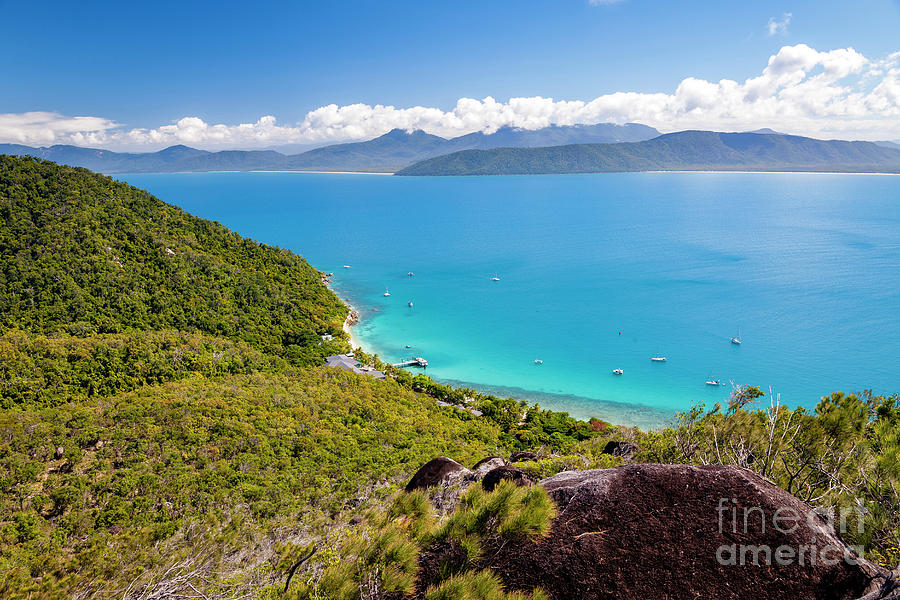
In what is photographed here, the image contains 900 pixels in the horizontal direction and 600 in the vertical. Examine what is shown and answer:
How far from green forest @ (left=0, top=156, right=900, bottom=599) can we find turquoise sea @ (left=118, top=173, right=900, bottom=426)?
10082 mm

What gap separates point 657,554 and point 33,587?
12.6 m

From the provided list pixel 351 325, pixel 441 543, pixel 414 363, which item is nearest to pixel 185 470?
pixel 441 543

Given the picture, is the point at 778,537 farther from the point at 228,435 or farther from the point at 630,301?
the point at 630,301

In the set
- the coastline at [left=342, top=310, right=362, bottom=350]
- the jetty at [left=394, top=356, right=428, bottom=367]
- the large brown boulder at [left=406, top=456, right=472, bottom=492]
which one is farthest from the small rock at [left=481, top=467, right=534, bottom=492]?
the coastline at [left=342, top=310, right=362, bottom=350]

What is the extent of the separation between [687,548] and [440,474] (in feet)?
32.0

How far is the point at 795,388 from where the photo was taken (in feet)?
138

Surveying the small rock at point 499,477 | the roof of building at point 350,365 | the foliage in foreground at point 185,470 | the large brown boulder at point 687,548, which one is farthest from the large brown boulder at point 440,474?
the roof of building at point 350,365

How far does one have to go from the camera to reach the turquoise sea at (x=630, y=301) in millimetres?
44250

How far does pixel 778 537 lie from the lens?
5695 mm

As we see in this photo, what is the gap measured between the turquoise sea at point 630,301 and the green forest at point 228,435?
10.1 m

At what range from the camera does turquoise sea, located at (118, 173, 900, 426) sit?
145 ft

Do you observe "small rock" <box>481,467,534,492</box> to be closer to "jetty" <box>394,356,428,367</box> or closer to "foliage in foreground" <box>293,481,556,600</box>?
"foliage in foreground" <box>293,481,556,600</box>

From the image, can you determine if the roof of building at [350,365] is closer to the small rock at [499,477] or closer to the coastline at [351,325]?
the coastline at [351,325]

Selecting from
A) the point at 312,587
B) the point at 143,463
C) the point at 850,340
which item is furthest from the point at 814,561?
the point at 850,340
